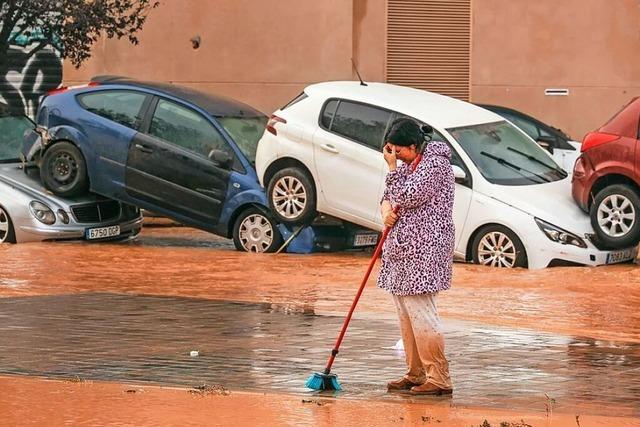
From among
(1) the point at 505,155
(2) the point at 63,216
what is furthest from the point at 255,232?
(1) the point at 505,155

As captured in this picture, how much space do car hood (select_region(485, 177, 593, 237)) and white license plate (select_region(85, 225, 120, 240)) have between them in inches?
195

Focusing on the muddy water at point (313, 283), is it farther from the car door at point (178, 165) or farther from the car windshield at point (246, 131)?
the car windshield at point (246, 131)

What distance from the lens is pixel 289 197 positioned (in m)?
17.5

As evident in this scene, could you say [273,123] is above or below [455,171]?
above

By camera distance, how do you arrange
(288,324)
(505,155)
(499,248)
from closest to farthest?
1. (288,324)
2. (499,248)
3. (505,155)

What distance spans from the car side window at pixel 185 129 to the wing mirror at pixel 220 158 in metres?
0.17

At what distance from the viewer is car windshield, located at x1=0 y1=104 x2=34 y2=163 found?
756 inches

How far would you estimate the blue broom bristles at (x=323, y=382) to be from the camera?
8.91 meters

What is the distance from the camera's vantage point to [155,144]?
18172mm

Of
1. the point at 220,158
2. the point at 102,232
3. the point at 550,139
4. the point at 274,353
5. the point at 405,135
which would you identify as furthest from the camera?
the point at 550,139

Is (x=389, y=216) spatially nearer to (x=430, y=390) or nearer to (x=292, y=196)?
(x=430, y=390)

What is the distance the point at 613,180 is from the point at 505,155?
4.00ft

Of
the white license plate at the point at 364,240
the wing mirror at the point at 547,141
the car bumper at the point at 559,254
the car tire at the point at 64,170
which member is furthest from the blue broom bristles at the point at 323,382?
the wing mirror at the point at 547,141

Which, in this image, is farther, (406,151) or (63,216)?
(63,216)
